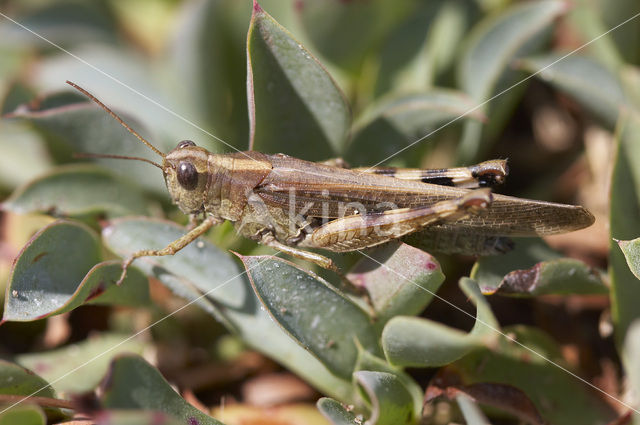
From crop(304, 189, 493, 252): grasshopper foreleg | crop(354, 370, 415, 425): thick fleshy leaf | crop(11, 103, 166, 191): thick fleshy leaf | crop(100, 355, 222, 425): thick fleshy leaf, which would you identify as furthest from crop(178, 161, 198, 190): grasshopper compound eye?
crop(354, 370, 415, 425): thick fleshy leaf

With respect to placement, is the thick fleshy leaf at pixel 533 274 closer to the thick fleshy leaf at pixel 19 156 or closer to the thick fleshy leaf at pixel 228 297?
the thick fleshy leaf at pixel 228 297

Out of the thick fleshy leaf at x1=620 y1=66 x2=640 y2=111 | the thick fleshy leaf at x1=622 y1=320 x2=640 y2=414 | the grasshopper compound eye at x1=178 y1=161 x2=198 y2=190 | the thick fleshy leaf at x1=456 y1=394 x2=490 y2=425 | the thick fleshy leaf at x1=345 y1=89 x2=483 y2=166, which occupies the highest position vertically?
the thick fleshy leaf at x1=620 y1=66 x2=640 y2=111

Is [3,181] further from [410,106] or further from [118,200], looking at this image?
[410,106]

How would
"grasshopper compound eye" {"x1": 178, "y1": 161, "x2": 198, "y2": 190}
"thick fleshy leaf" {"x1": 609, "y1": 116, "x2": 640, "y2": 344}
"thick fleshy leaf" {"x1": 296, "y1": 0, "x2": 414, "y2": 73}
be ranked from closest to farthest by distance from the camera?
"thick fleshy leaf" {"x1": 609, "y1": 116, "x2": 640, "y2": 344}, "grasshopper compound eye" {"x1": 178, "y1": 161, "x2": 198, "y2": 190}, "thick fleshy leaf" {"x1": 296, "y1": 0, "x2": 414, "y2": 73}

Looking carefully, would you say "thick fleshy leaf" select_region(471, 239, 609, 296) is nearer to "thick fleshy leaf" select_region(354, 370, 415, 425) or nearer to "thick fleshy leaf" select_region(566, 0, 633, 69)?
"thick fleshy leaf" select_region(354, 370, 415, 425)

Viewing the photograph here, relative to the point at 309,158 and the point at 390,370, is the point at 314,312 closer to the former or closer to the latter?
the point at 390,370

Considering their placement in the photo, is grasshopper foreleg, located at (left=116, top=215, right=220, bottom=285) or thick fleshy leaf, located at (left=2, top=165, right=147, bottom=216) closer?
grasshopper foreleg, located at (left=116, top=215, right=220, bottom=285)
